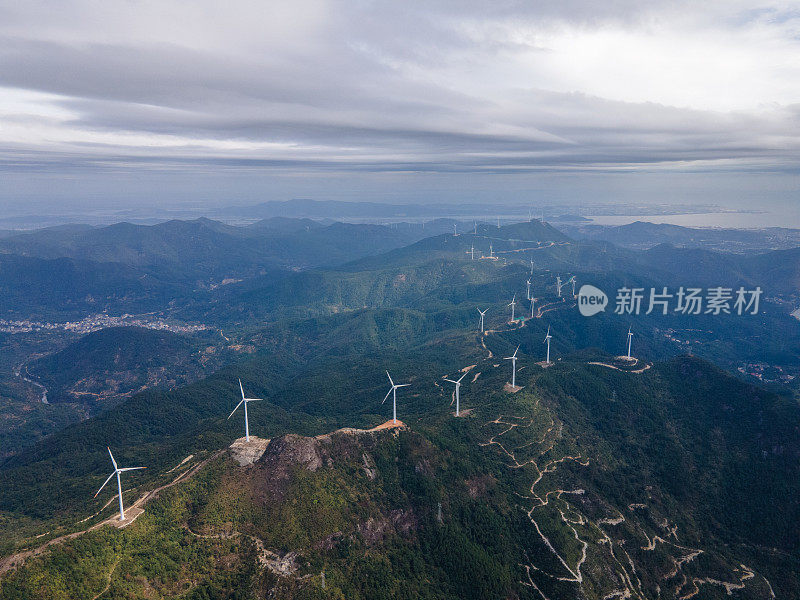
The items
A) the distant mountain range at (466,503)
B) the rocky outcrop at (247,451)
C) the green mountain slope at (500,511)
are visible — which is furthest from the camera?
the rocky outcrop at (247,451)

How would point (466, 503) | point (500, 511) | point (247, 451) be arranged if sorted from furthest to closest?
point (500, 511)
point (466, 503)
point (247, 451)

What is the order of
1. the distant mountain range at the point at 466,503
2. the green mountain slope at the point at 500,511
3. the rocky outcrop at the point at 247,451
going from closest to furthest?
the distant mountain range at the point at 466,503 → the green mountain slope at the point at 500,511 → the rocky outcrop at the point at 247,451

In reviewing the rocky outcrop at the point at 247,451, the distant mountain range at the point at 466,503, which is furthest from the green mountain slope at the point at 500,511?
the rocky outcrop at the point at 247,451

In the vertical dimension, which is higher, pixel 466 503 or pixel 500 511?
pixel 466 503

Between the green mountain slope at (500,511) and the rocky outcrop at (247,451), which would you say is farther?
the rocky outcrop at (247,451)

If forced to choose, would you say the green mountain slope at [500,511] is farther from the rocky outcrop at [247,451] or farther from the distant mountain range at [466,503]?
the rocky outcrop at [247,451]

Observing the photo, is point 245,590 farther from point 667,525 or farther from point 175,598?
point 667,525

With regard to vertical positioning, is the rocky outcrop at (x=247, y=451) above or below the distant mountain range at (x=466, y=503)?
above

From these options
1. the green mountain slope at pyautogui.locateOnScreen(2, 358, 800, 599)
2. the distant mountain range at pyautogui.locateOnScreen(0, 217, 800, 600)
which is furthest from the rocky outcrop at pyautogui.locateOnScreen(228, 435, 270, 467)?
the green mountain slope at pyautogui.locateOnScreen(2, 358, 800, 599)

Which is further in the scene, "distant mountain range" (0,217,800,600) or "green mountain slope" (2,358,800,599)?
"green mountain slope" (2,358,800,599)

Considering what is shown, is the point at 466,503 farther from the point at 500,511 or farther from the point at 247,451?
the point at 247,451

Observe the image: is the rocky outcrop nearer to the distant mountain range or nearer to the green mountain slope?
the distant mountain range

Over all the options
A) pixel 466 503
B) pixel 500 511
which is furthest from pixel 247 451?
pixel 500 511
